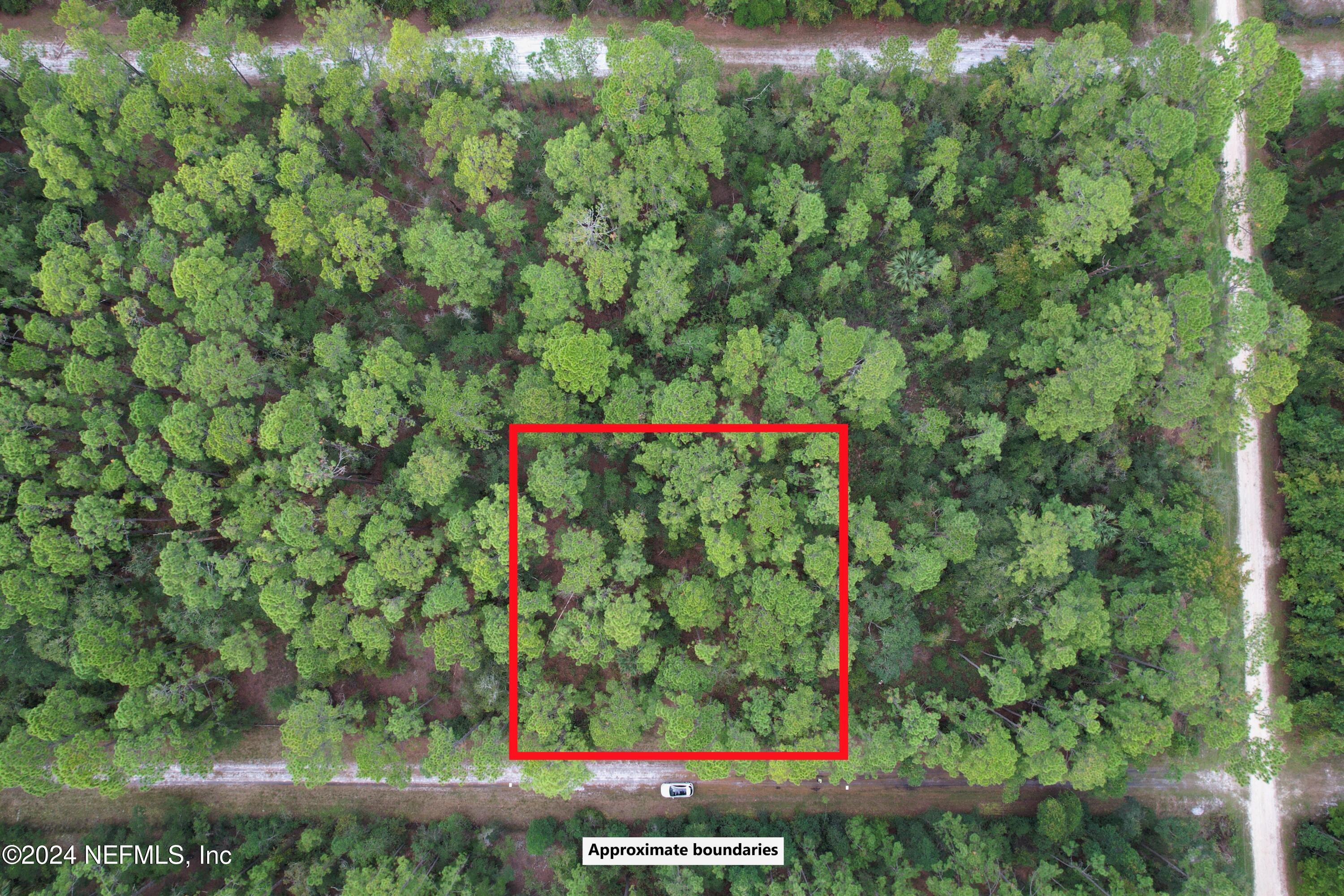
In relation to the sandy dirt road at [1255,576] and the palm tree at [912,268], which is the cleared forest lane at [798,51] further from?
the palm tree at [912,268]

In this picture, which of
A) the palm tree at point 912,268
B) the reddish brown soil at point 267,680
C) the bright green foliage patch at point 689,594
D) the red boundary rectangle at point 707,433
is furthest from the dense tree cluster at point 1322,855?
the reddish brown soil at point 267,680

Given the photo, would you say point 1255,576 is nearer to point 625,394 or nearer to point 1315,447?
point 1315,447

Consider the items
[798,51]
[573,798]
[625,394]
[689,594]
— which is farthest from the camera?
[798,51]

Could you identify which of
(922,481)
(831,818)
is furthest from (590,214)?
(831,818)

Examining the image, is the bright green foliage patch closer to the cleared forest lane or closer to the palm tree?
Answer: the palm tree

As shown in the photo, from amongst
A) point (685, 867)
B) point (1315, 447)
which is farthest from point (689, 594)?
point (1315, 447)

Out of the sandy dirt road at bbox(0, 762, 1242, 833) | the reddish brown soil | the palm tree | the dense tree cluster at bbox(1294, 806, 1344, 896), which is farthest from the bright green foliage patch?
the dense tree cluster at bbox(1294, 806, 1344, 896)
